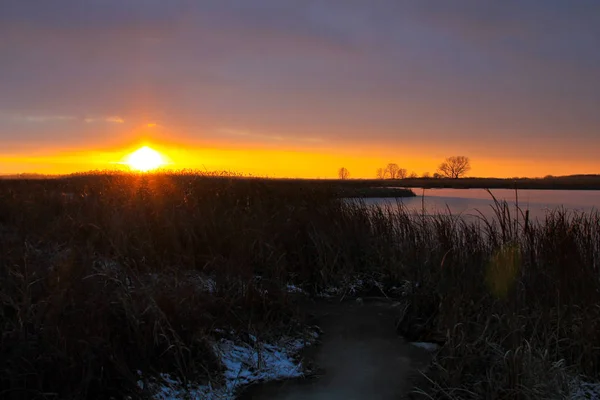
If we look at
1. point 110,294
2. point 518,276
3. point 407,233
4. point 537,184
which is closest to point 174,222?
point 110,294

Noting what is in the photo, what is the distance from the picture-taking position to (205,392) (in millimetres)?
3762

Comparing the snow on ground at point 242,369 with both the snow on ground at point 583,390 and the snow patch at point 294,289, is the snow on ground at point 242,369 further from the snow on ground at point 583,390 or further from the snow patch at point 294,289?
the snow on ground at point 583,390

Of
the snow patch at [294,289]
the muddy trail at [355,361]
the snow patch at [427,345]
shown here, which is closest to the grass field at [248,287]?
the snow patch at [427,345]

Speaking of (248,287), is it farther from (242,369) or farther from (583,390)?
(583,390)

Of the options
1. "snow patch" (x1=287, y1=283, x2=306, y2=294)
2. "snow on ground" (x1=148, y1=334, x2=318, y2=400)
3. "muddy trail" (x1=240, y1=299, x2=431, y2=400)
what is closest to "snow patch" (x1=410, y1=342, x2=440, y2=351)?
"muddy trail" (x1=240, y1=299, x2=431, y2=400)

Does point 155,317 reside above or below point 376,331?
above

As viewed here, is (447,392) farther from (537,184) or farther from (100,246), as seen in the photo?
(537,184)

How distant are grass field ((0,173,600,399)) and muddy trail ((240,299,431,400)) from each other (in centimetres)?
32

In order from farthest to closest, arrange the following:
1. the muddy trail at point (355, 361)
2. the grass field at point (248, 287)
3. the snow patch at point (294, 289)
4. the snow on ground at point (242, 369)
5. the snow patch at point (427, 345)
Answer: the snow patch at point (294, 289)
the snow patch at point (427, 345)
the muddy trail at point (355, 361)
the snow on ground at point (242, 369)
the grass field at point (248, 287)

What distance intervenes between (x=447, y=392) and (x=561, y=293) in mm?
2215

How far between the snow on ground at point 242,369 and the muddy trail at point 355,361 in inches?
5.1

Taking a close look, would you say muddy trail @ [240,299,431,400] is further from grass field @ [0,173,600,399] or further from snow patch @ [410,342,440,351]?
grass field @ [0,173,600,399]

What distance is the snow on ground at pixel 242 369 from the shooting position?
3.67m

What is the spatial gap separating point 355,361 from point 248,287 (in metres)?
1.43
